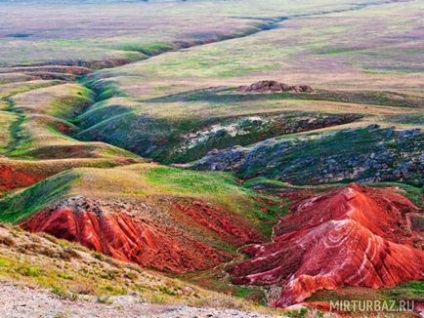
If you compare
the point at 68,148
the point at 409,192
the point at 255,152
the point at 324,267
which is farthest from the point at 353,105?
the point at 324,267

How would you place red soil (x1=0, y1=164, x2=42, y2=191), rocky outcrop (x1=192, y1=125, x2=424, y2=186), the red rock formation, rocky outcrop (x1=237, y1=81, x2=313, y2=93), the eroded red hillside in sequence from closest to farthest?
1. the red rock formation
2. the eroded red hillside
3. red soil (x1=0, y1=164, x2=42, y2=191)
4. rocky outcrop (x1=192, y1=125, x2=424, y2=186)
5. rocky outcrop (x1=237, y1=81, x2=313, y2=93)

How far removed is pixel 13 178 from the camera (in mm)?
64125

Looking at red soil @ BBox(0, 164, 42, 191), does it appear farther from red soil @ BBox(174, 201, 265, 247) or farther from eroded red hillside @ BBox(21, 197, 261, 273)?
red soil @ BBox(174, 201, 265, 247)

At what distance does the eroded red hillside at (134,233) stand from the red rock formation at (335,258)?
3.37m

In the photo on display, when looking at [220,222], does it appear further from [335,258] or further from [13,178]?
[13,178]

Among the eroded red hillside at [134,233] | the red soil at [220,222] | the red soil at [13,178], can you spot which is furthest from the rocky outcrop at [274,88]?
the eroded red hillside at [134,233]

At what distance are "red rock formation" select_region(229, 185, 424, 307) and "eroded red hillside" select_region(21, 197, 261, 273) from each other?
3.37m

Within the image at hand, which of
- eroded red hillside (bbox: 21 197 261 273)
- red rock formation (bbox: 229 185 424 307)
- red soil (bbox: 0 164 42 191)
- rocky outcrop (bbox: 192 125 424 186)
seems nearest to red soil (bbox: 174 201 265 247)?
eroded red hillside (bbox: 21 197 261 273)

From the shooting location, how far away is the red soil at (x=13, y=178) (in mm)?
62812

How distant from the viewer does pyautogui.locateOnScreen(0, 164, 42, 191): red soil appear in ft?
206

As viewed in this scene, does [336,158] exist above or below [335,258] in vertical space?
below

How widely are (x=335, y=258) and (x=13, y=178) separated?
3889 cm

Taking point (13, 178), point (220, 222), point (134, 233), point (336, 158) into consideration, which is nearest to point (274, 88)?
point (336, 158)

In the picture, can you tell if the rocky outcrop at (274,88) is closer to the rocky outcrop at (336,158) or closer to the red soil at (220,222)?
the rocky outcrop at (336,158)
